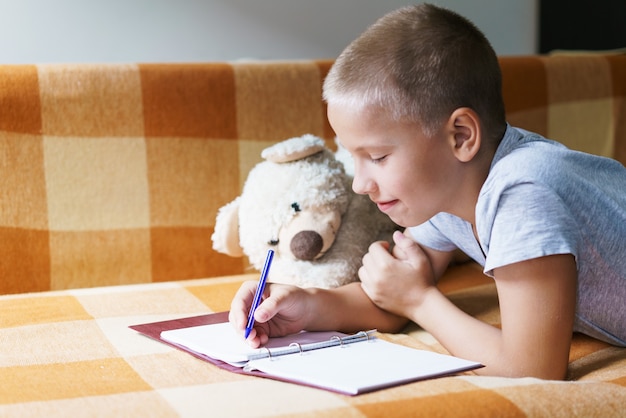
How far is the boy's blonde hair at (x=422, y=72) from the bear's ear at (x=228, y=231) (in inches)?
16.8

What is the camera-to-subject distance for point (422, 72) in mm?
1030

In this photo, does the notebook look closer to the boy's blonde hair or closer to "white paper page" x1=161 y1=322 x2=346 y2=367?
"white paper page" x1=161 y1=322 x2=346 y2=367

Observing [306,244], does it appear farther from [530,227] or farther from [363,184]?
[530,227]

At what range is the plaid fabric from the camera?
851mm

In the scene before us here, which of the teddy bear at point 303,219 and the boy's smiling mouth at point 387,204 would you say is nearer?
the boy's smiling mouth at point 387,204

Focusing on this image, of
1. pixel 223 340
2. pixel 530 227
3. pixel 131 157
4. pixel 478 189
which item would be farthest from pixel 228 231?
pixel 530 227

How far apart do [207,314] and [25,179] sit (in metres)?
0.50

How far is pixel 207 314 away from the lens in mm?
1222

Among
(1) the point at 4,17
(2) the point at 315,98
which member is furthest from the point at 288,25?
(1) the point at 4,17

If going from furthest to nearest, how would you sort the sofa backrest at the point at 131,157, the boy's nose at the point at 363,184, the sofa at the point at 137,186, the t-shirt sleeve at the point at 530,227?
the sofa backrest at the point at 131,157 → the sofa at the point at 137,186 → the boy's nose at the point at 363,184 → the t-shirt sleeve at the point at 530,227

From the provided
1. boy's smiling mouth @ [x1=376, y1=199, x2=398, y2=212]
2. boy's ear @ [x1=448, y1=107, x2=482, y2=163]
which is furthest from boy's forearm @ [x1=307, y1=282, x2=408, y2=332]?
boy's ear @ [x1=448, y1=107, x2=482, y2=163]

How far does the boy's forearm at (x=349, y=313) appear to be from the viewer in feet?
3.81

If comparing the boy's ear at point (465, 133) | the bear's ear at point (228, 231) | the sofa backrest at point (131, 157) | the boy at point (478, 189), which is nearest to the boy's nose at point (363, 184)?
the boy at point (478, 189)

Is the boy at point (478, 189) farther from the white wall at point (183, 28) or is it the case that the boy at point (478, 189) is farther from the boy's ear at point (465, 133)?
the white wall at point (183, 28)
